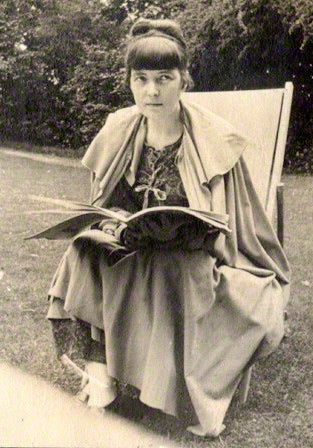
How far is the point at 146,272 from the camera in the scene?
232 cm

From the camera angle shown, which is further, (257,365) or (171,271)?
(257,365)

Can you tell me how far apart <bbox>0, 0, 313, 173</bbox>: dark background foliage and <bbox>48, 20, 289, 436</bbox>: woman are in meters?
6.27

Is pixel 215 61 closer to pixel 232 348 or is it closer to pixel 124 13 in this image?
pixel 124 13

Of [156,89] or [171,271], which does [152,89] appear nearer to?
[156,89]

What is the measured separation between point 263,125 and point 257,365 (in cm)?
119

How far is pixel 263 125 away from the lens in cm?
333

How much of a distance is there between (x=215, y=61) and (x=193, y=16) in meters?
0.74

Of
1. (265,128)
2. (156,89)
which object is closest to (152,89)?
(156,89)

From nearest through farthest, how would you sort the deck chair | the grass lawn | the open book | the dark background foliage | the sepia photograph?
the open book → the sepia photograph → the grass lawn → the deck chair → the dark background foliage

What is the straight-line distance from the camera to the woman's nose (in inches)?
98.8

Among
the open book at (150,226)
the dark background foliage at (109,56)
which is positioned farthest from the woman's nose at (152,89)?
the dark background foliage at (109,56)

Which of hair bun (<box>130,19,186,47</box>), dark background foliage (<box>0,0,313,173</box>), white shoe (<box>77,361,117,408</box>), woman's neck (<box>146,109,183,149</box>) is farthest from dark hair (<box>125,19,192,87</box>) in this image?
dark background foliage (<box>0,0,313,173</box>)

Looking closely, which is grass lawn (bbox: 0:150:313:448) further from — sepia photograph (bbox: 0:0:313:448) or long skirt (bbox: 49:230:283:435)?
long skirt (bbox: 49:230:283:435)

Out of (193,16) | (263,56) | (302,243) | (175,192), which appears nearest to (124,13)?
(193,16)
